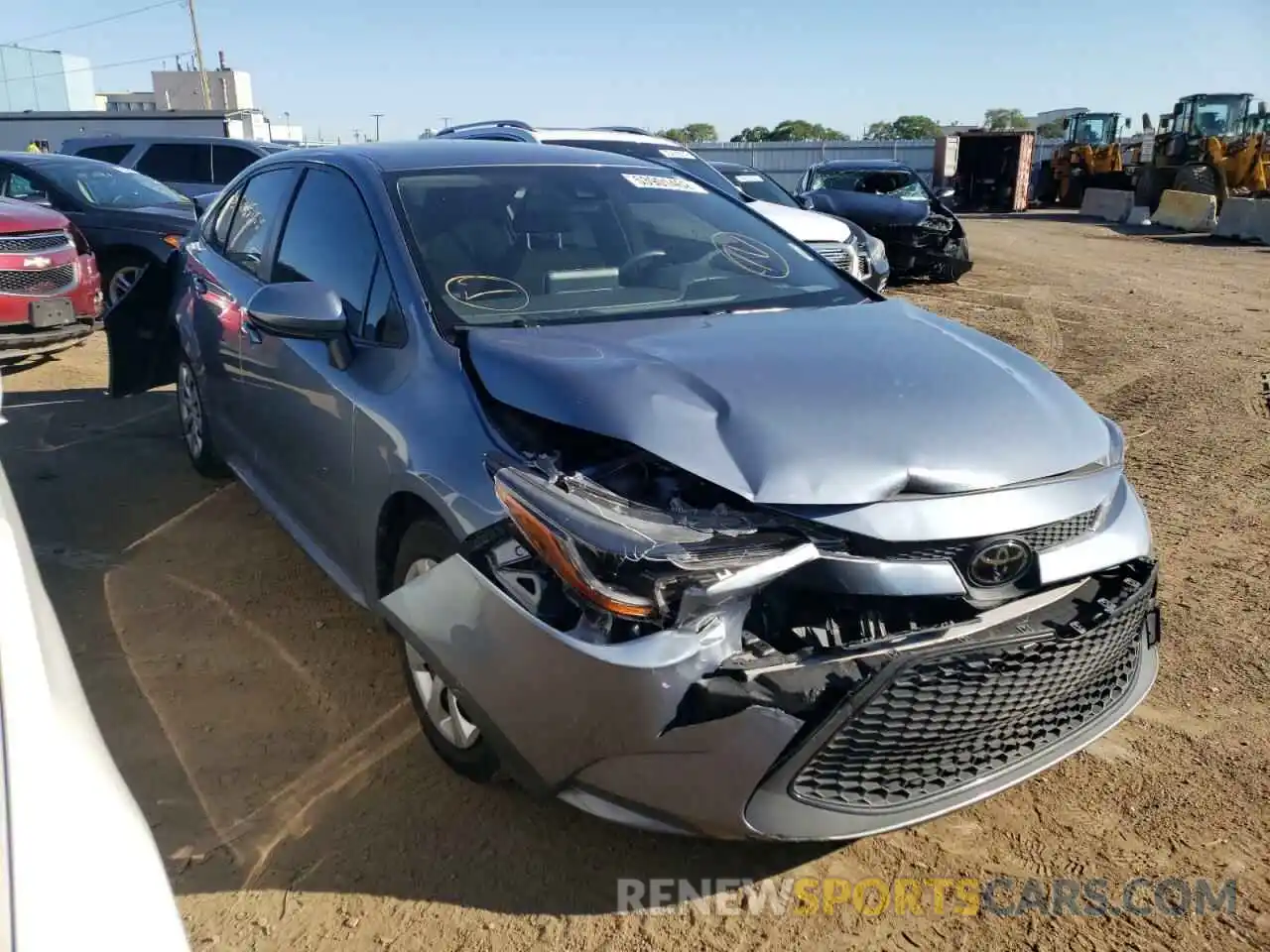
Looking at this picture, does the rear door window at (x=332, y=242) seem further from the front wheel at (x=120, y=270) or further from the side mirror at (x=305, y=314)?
the front wheel at (x=120, y=270)

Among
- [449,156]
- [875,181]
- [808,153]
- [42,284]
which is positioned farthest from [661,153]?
[808,153]

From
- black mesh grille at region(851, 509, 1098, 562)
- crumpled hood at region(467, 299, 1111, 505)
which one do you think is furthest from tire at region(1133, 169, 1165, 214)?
black mesh grille at region(851, 509, 1098, 562)

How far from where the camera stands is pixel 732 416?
2.31 meters

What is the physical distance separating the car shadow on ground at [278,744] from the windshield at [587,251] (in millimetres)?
1337

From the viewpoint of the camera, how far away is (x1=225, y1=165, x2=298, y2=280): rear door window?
4.02 m

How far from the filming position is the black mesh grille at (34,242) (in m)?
7.36

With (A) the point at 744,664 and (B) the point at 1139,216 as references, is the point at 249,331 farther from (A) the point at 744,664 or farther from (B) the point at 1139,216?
(B) the point at 1139,216

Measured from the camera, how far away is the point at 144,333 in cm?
564

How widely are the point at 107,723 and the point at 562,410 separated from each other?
1.88 m

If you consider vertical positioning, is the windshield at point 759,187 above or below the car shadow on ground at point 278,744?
above

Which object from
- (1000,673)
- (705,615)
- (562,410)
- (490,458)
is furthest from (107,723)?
(1000,673)

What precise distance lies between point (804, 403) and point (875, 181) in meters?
12.9

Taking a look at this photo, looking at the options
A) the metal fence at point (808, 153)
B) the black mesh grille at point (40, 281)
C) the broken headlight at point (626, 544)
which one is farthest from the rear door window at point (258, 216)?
the metal fence at point (808, 153)

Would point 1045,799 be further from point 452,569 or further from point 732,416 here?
point 452,569
